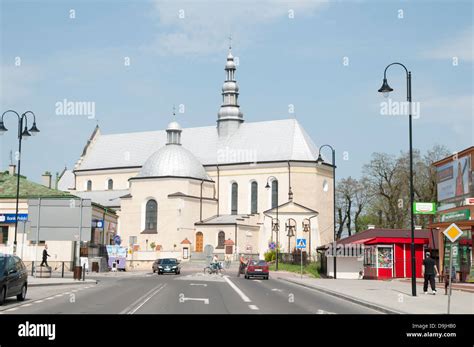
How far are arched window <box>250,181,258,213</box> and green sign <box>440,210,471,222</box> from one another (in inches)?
2275

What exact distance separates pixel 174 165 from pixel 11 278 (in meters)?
73.3

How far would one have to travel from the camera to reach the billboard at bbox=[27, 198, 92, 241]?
36656 mm

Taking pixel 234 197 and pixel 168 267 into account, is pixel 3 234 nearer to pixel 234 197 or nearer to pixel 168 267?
pixel 168 267

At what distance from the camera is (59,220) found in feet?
121

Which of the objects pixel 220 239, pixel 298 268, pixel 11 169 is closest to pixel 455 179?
pixel 298 268

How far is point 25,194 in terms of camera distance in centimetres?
5784

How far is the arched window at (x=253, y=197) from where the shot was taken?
317 ft

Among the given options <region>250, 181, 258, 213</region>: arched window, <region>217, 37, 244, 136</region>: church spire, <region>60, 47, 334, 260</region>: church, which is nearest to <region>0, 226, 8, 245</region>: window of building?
<region>60, 47, 334, 260</region>: church
